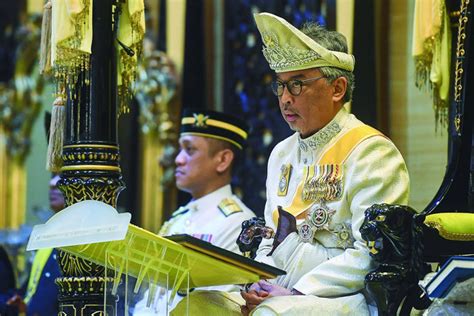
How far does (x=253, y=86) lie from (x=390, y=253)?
4.28 metres

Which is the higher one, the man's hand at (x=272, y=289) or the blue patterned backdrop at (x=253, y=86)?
the blue patterned backdrop at (x=253, y=86)

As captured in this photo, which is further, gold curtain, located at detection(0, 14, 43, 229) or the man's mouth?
gold curtain, located at detection(0, 14, 43, 229)

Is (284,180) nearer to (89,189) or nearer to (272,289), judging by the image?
(272,289)

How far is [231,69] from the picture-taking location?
9.10 metres

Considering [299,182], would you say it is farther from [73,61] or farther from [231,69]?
[231,69]

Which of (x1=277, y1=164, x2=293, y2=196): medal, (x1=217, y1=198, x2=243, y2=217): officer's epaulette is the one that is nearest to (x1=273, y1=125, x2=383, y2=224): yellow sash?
(x1=277, y1=164, x2=293, y2=196): medal

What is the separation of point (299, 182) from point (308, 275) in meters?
0.52

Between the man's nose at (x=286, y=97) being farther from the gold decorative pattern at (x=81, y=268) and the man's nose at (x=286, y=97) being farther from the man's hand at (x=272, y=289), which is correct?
the gold decorative pattern at (x=81, y=268)

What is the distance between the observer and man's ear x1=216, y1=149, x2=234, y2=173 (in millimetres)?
7660

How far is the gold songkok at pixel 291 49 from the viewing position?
16.9 ft

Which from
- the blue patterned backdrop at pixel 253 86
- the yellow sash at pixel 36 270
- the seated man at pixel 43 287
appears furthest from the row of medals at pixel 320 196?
the blue patterned backdrop at pixel 253 86

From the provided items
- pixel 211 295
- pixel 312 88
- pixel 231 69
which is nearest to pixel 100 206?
pixel 211 295

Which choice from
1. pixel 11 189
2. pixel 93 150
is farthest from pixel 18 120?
pixel 93 150

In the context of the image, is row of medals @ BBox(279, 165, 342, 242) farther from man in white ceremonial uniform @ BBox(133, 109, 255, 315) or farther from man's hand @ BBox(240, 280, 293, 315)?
man in white ceremonial uniform @ BBox(133, 109, 255, 315)
